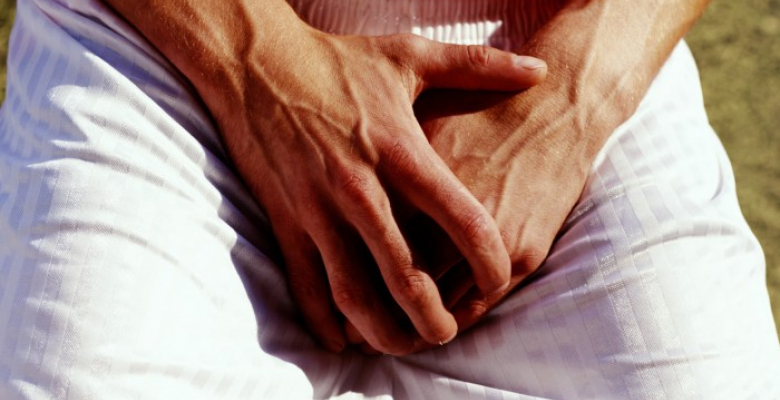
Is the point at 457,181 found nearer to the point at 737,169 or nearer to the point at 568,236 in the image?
the point at 568,236

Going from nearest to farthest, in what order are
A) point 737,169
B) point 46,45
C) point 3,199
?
point 3,199 → point 46,45 → point 737,169

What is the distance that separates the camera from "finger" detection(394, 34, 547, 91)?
0.94 metres

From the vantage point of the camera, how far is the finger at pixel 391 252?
34.1 inches

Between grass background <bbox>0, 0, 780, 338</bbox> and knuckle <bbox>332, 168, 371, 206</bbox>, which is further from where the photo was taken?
grass background <bbox>0, 0, 780, 338</bbox>

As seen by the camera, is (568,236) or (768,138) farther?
(768,138)

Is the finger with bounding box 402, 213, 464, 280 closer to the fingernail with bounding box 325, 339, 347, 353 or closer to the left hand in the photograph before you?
the left hand

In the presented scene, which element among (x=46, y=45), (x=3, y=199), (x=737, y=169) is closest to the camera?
(x=3, y=199)

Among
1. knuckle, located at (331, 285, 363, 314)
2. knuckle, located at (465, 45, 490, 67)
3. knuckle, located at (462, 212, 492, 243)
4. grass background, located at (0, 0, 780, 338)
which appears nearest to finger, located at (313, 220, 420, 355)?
knuckle, located at (331, 285, 363, 314)

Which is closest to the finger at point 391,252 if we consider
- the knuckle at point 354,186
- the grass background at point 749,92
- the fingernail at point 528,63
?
the knuckle at point 354,186

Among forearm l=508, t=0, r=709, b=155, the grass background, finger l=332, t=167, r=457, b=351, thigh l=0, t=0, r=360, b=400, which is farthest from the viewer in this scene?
the grass background

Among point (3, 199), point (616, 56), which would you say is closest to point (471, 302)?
point (616, 56)

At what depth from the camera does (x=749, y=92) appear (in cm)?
208

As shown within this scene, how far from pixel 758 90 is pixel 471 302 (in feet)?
4.76

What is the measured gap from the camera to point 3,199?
85cm
